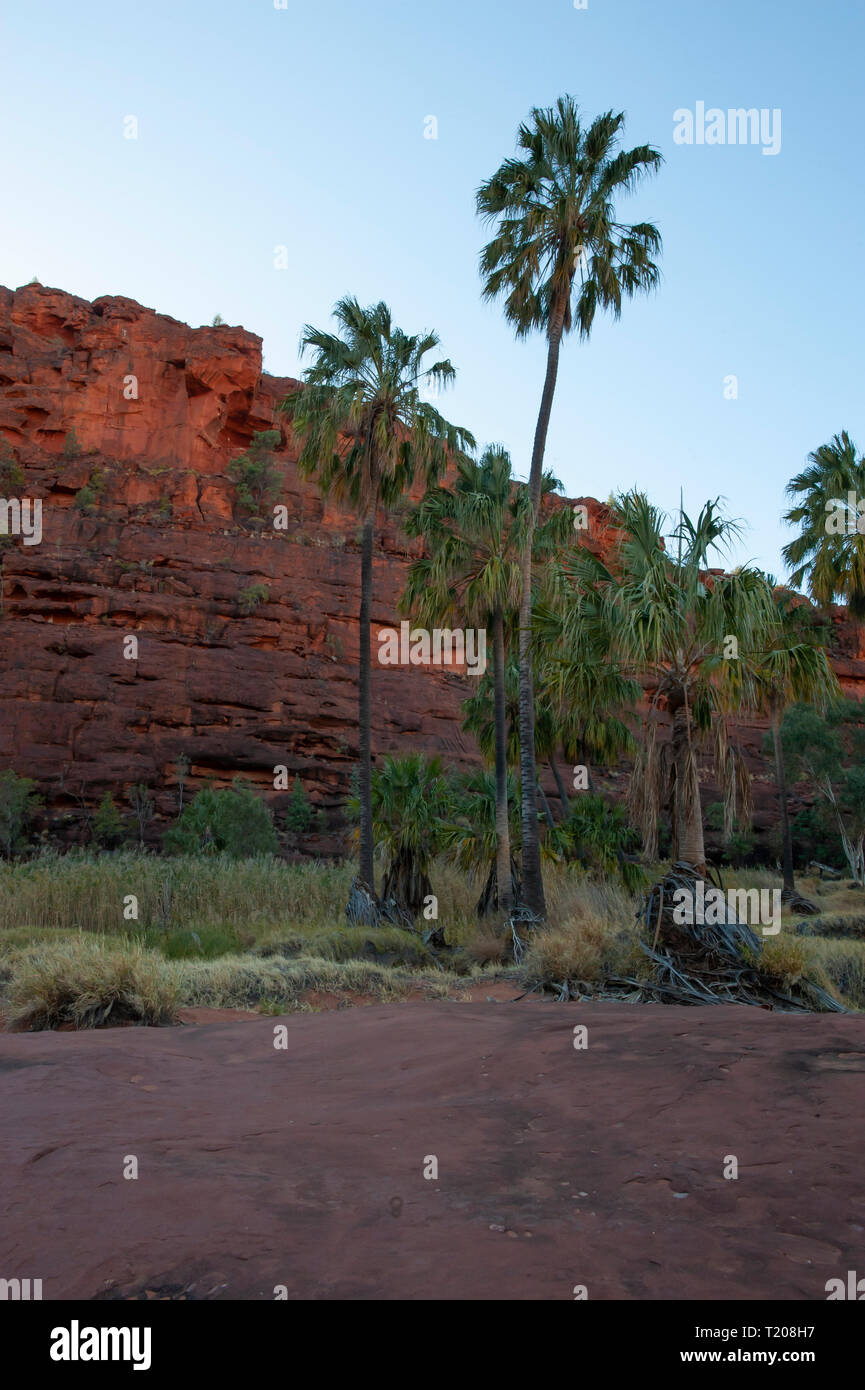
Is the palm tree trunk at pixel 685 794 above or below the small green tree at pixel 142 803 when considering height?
above

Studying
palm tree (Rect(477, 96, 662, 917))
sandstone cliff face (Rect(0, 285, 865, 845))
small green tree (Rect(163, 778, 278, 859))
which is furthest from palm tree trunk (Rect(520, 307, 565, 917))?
sandstone cliff face (Rect(0, 285, 865, 845))

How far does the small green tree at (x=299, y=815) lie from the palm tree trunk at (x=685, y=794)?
28.0 meters

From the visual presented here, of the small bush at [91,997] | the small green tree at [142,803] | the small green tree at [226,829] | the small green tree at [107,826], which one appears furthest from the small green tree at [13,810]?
the small bush at [91,997]

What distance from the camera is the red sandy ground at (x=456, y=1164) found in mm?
2979

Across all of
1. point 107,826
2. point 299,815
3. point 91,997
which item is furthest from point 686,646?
point 107,826

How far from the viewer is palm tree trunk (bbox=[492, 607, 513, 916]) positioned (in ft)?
57.2

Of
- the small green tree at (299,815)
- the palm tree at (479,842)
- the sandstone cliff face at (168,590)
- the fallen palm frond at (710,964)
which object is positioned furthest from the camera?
the sandstone cliff face at (168,590)

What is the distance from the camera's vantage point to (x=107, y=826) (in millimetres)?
35719

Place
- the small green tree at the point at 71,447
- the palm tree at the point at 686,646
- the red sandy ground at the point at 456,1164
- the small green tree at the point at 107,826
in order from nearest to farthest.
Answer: the red sandy ground at the point at 456,1164 → the palm tree at the point at 686,646 → the small green tree at the point at 107,826 → the small green tree at the point at 71,447

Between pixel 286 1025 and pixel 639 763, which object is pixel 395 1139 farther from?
pixel 639 763

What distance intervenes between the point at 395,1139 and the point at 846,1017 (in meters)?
3.97

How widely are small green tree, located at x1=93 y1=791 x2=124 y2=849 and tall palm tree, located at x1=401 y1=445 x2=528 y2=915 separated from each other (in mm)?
21529

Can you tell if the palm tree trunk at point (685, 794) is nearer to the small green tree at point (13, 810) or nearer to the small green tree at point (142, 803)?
the small green tree at point (13, 810)

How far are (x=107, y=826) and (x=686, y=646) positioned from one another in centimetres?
2970
